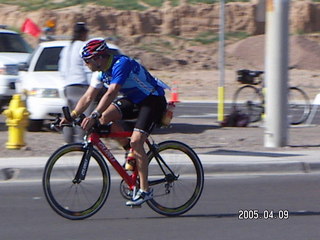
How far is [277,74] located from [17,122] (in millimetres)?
4108

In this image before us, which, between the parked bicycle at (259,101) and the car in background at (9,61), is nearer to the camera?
the car in background at (9,61)

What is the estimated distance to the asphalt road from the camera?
24.1 feet

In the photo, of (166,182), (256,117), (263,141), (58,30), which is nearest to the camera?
(166,182)

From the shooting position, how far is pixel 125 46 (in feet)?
140

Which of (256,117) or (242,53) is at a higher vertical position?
(242,53)

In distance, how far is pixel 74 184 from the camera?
25.7ft

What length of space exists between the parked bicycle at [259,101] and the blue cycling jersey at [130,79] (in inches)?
352

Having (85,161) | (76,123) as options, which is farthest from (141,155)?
(76,123)

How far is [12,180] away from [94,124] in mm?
3322

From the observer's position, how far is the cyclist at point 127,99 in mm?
7578

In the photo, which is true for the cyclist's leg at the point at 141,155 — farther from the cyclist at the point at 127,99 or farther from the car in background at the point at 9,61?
the car in background at the point at 9,61

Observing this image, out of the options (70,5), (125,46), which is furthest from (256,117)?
(70,5)

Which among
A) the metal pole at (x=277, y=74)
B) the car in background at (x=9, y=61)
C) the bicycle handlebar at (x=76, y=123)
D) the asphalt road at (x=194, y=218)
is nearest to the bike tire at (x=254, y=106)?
the metal pole at (x=277, y=74)

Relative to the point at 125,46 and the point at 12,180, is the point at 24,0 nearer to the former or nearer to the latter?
the point at 125,46
